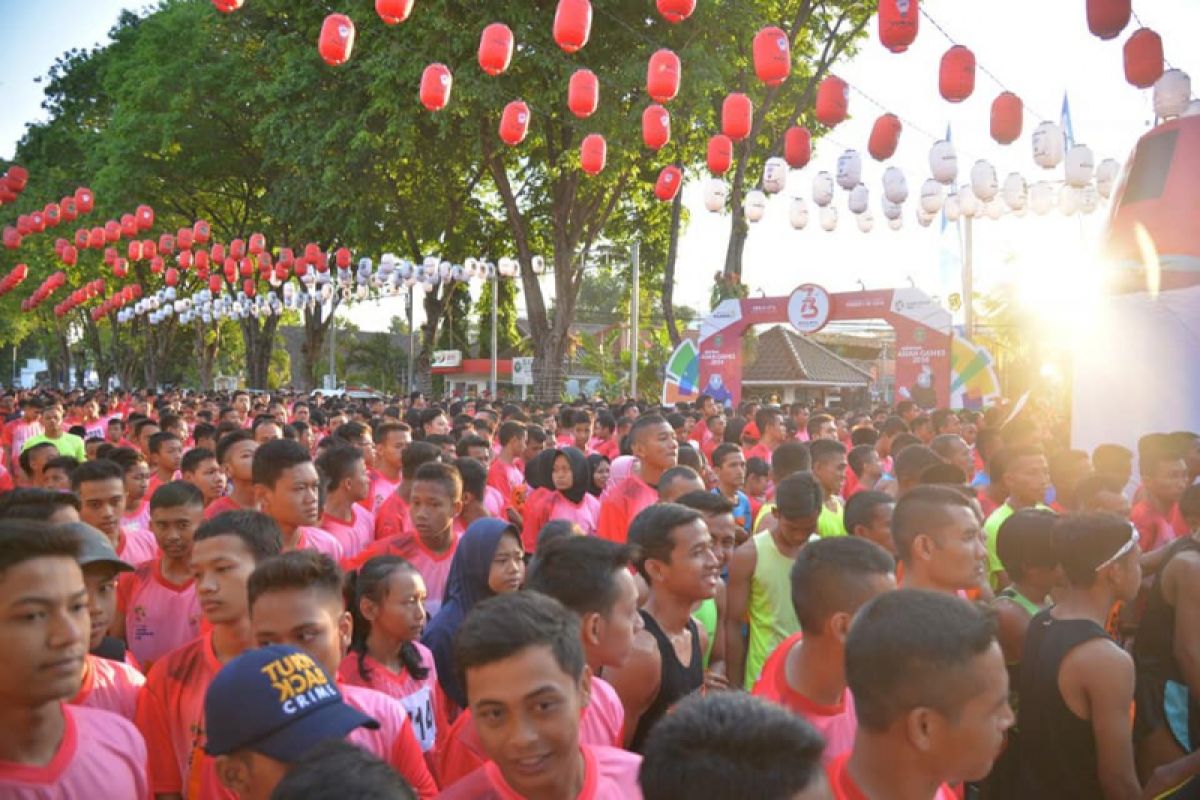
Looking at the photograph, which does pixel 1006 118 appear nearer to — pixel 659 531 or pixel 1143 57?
pixel 1143 57

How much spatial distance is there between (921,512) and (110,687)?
3109mm

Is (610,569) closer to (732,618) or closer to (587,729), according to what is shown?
(587,729)

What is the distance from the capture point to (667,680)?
11.9 feet

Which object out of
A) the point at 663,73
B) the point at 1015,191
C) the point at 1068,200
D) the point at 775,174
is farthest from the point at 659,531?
the point at 1068,200

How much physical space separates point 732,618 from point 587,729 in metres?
2.11

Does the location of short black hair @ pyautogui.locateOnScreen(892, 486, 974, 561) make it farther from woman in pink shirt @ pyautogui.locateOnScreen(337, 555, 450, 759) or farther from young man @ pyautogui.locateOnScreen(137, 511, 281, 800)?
young man @ pyautogui.locateOnScreen(137, 511, 281, 800)

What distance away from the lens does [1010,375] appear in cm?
2834

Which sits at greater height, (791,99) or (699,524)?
(791,99)

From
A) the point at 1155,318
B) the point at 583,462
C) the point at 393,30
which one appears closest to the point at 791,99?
the point at 393,30

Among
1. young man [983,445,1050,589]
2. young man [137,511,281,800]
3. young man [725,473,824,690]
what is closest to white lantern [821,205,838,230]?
young man [983,445,1050,589]

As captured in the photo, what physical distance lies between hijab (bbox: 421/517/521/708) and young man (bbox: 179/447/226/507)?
3107 millimetres

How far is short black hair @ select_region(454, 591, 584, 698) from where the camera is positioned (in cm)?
250

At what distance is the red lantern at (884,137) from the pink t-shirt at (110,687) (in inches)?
518

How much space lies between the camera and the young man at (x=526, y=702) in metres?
2.43
